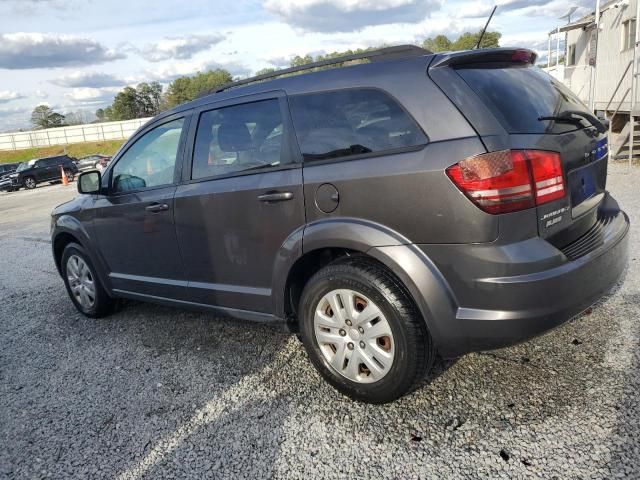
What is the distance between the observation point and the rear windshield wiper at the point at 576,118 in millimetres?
2753

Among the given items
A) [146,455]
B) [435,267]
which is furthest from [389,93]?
[146,455]

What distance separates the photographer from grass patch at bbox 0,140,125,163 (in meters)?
65.1

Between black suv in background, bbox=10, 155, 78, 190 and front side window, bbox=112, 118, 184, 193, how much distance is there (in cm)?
2731

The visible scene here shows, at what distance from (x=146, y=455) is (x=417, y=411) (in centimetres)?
144

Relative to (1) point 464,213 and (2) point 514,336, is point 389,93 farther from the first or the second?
(2) point 514,336

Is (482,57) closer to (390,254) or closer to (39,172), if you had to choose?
(390,254)

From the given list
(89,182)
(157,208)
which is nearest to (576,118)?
(157,208)

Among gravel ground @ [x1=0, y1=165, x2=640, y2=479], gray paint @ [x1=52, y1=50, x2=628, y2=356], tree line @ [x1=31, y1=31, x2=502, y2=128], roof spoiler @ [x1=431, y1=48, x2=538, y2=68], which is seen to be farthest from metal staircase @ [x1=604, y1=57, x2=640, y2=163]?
tree line @ [x1=31, y1=31, x2=502, y2=128]

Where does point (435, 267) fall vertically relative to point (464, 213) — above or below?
below

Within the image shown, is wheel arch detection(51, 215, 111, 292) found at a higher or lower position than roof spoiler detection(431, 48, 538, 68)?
lower

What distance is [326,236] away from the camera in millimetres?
2814

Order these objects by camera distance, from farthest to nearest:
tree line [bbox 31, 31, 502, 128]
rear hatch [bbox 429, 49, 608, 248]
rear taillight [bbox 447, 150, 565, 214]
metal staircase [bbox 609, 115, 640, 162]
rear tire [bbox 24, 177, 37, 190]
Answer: tree line [bbox 31, 31, 502, 128] < rear tire [bbox 24, 177, 37, 190] < metal staircase [bbox 609, 115, 640, 162] < rear hatch [bbox 429, 49, 608, 248] < rear taillight [bbox 447, 150, 565, 214]

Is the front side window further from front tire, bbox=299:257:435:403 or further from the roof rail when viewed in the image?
front tire, bbox=299:257:435:403

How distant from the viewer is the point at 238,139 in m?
3.40
